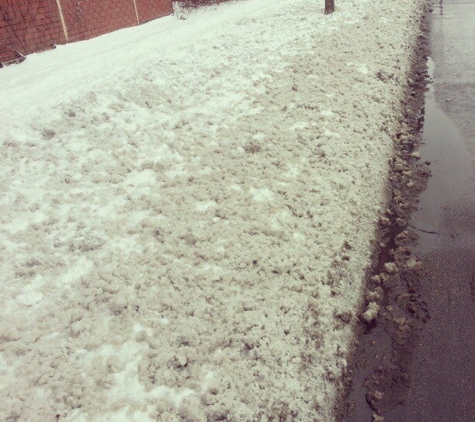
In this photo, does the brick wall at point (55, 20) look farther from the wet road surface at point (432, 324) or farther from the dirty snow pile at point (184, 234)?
the wet road surface at point (432, 324)

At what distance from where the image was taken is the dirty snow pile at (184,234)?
3.08 metres

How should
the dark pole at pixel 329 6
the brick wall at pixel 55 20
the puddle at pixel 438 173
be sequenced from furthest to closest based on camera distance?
the dark pole at pixel 329 6 → the brick wall at pixel 55 20 → the puddle at pixel 438 173

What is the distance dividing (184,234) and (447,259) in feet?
9.15

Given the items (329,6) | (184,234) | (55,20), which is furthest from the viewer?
(329,6)

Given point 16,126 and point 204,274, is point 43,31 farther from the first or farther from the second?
point 204,274

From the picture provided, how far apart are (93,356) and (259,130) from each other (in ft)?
12.7

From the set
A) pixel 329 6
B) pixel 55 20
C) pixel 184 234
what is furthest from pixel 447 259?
pixel 55 20

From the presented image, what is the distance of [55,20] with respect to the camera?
11.0 m

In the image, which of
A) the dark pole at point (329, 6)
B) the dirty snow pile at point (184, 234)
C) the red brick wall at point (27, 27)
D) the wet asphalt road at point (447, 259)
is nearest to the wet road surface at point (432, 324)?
the wet asphalt road at point (447, 259)

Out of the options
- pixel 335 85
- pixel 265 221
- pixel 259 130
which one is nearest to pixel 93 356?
pixel 265 221

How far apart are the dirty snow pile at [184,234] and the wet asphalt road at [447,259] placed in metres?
0.62

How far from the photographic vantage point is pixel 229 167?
5.18 metres

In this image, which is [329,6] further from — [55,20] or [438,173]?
[438,173]

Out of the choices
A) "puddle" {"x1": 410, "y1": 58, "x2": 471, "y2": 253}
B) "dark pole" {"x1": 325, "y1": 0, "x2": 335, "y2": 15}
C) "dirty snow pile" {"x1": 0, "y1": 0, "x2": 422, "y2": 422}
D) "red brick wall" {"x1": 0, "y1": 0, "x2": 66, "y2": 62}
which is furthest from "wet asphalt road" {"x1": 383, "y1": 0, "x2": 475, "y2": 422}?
"red brick wall" {"x1": 0, "y1": 0, "x2": 66, "y2": 62}
